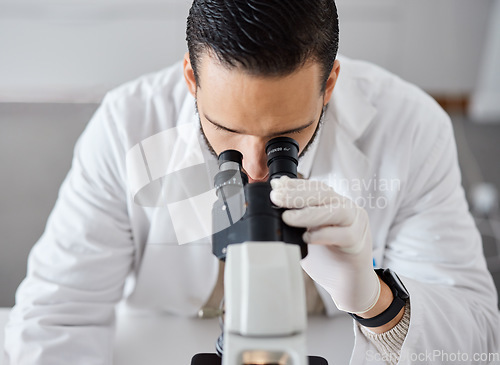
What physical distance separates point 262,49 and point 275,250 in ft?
1.34

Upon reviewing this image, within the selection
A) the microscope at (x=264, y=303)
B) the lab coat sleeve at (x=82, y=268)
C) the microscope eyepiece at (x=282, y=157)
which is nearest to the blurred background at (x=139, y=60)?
the lab coat sleeve at (x=82, y=268)

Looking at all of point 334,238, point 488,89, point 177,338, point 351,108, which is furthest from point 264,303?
point 488,89

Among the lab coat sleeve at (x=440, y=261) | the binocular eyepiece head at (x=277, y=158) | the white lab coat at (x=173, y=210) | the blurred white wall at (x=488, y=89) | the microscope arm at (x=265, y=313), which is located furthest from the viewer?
the blurred white wall at (x=488, y=89)

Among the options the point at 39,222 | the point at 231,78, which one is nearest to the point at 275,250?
the point at 231,78

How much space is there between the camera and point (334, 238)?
2.94 feet

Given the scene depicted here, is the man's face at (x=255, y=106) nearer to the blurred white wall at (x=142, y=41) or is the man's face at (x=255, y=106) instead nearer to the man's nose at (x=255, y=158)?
the man's nose at (x=255, y=158)

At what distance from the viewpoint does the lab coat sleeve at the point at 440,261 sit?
1096 millimetres

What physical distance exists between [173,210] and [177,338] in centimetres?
31

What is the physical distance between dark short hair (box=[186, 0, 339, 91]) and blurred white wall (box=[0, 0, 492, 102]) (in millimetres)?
2017

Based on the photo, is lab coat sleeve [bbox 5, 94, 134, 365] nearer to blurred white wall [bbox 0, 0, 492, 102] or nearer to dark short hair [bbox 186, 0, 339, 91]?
dark short hair [bbox 186, 0, 339, 91]

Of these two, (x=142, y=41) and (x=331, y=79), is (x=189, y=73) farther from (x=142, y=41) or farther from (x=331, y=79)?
(x=142, y=41)

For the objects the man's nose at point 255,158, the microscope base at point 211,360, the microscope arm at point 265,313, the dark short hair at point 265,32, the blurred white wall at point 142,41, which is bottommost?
the microscope base at point 211,360

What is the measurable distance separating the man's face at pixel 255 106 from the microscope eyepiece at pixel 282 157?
0.08 feet

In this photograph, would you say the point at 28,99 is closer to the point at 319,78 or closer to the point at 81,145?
the point at 81,145
